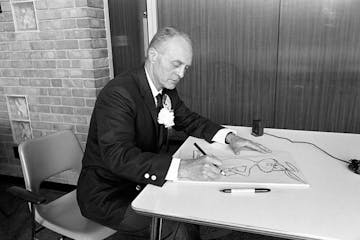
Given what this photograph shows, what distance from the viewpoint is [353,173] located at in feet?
4.20

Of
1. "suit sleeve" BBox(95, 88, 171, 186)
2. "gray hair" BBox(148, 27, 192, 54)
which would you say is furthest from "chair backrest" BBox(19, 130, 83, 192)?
"gray hair" BBox(148, 27, 192, 54)

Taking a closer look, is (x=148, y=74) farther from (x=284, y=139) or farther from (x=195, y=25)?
(x=195, y=25)

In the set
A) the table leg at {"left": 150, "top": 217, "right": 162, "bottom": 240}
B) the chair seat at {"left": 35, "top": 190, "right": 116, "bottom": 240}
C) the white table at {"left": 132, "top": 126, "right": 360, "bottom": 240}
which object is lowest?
the chair seat at {"left": 35, "top": 190, "right": 116, "bottom": 240}

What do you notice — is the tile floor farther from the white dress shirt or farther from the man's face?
the man's face

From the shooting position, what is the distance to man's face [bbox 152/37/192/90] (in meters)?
1.44

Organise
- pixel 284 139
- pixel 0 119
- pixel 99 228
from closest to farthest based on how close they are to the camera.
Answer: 1. pixel 99 228
2. pixel 284 139
3. pixel 0 119

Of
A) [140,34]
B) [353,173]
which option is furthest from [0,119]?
[353,173]

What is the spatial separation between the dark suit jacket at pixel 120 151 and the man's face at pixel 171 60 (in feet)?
0.31

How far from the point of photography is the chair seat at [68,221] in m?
1.47


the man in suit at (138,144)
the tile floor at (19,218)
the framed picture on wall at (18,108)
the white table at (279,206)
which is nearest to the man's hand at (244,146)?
the man in suit at (138,144)

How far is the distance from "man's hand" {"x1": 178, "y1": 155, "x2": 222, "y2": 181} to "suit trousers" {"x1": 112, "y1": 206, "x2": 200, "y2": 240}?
0.31 metres

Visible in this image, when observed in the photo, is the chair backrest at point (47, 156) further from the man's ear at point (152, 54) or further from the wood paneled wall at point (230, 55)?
the wood paneled wall at point (230, 55)

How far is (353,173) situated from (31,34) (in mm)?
2656

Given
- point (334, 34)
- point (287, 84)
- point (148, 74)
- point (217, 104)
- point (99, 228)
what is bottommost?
point (99, 228)
